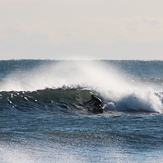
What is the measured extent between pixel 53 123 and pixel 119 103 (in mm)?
8196

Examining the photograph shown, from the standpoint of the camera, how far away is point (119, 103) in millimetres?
32000

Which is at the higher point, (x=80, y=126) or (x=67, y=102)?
(x=67, y=102)

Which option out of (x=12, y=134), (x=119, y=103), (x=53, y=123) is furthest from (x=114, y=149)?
(x=119, y=103)

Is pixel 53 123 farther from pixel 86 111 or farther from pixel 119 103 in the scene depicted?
pixel 119 103

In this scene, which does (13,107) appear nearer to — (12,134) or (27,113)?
(27,113)

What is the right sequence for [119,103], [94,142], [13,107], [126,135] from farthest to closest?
[119,103]
[13,107]
[126,135]
[94,142]

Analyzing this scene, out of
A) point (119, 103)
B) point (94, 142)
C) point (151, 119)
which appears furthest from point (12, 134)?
point (119, 103)

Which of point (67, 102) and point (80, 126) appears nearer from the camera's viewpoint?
point (80, 126)

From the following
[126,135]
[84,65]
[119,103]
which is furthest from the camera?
[84,65]

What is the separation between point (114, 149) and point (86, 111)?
9.85 meters

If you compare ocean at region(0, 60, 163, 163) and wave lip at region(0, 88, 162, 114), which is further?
wave lip at region(0, 88, 162, 114)

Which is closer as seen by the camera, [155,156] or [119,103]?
[155,156]

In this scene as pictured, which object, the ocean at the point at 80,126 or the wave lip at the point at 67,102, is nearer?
the ocean at the point at 80,126

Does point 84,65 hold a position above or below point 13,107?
above
